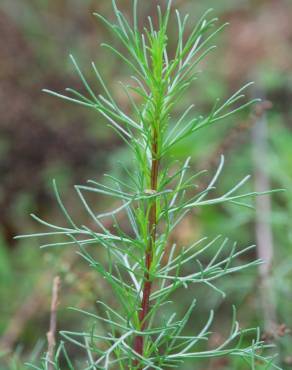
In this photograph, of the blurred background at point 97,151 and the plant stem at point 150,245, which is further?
the blurred background at point 97,151

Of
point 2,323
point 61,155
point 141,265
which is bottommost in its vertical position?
point 2,323

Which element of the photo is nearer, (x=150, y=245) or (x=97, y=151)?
(x=150, y=245)

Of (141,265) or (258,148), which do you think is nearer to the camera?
(141,265)

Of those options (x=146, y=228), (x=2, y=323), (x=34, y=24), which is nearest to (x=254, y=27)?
(x=34, y=24)

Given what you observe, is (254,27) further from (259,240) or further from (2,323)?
(2,323)

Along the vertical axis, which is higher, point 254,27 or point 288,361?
point 254,27

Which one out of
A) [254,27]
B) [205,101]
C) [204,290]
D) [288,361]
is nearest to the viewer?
[288,361]

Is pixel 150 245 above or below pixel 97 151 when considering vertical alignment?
below

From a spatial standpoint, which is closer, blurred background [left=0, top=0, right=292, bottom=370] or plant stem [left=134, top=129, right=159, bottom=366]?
plant stem [left=134, top=129, right=159, bottom=366]
